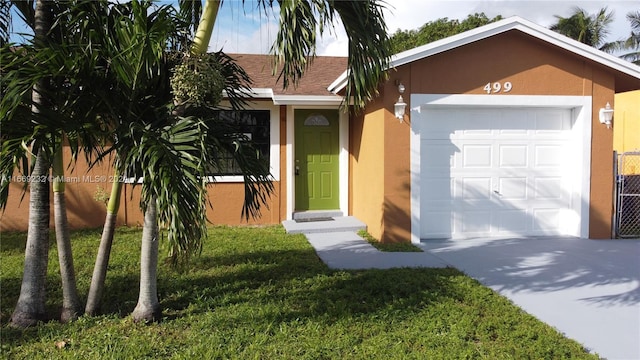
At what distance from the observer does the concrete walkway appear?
430 cm

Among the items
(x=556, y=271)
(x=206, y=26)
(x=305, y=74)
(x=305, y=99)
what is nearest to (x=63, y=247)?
(x=206, y=26)

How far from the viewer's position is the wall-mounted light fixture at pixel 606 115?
8.02 meters

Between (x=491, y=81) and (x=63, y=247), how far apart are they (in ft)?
22.7

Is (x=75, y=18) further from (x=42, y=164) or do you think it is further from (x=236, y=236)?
(x=236, y=236)

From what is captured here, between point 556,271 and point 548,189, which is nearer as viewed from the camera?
point 556,271

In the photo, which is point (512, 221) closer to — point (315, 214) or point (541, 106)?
point (541, 106)

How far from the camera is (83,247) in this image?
7215 millimetres

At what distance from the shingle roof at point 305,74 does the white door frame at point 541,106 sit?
7.48ft

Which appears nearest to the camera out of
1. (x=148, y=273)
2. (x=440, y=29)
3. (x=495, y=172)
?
(x=148, y=273)

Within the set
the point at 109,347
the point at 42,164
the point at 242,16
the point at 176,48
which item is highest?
the point at 242,16

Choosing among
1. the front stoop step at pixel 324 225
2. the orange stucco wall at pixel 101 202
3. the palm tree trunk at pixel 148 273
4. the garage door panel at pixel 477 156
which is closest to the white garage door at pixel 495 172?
the garage door panel at pixel 477 156

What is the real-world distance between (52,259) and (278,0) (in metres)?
5.09

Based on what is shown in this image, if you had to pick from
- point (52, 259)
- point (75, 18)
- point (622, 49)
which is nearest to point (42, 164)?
point (75, 18)

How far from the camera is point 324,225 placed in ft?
28.8
